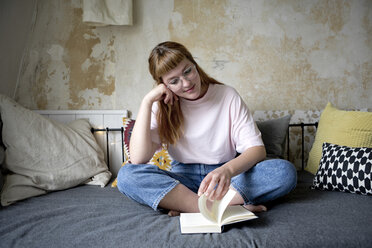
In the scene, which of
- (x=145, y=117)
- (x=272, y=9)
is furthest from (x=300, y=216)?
(x=272, y=9)

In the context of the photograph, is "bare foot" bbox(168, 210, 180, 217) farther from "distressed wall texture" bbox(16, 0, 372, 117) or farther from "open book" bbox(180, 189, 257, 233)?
"distressed wall texture" bbox(16, 0, 372, 117)

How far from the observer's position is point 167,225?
1009 mm

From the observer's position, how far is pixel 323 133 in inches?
69.3

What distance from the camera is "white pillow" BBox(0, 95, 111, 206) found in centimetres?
147

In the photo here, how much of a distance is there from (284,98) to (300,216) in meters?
1.24

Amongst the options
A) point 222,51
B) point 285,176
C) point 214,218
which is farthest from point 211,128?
point 222,51

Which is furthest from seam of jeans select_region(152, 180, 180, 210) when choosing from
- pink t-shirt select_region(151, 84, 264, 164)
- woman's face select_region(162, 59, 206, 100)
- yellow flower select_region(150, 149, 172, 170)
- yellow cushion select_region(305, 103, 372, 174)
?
yellow cushion select_region(305, 103, 372, 174)

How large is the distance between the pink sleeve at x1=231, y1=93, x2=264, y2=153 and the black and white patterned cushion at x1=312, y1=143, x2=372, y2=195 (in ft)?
1.47

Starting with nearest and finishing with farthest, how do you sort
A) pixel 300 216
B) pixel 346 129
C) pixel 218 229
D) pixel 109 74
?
pixel 218 229 → pixel 300 216 → pixel 346 129 → pixel 109 74

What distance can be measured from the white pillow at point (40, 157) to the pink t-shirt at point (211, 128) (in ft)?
2.14

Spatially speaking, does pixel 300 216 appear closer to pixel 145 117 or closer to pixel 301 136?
pixel 145 117

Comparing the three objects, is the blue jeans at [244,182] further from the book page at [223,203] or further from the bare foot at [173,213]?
the book page at [223,203]

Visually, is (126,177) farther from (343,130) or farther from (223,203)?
(343,130)

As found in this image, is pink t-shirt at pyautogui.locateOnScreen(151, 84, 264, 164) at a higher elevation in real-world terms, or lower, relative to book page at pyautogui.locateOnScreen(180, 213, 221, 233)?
higher
